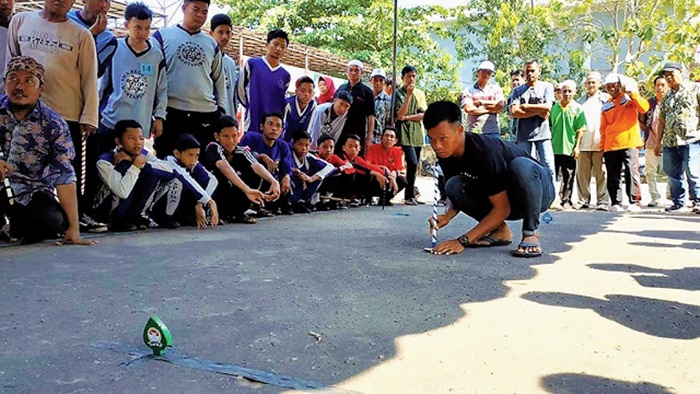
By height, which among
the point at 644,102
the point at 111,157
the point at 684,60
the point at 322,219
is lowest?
the point at 322,219

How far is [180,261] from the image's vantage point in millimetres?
3488

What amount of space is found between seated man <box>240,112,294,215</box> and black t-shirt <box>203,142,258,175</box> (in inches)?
6.6

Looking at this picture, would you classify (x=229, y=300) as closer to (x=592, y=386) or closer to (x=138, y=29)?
(x=592, y=386)

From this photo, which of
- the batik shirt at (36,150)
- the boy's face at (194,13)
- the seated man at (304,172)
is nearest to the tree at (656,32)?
the seated man at (304,172)

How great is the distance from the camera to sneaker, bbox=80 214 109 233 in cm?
463

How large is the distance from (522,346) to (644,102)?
256 inches

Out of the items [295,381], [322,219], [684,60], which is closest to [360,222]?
[322,219]

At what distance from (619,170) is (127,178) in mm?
5784

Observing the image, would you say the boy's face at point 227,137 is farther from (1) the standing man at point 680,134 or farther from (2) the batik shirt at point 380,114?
(1) the standing man at point 680,134

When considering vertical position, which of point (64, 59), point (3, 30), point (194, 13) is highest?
point (194, 13)

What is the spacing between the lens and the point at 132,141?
15.2 feet

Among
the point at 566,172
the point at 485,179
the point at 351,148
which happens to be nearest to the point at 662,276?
the point at 485,179

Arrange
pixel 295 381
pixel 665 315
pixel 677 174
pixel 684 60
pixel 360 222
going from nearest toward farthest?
pixel 295 381 → pixel 665 315 → pixel 360 222 → pixel 677 174 → pixel 684 60

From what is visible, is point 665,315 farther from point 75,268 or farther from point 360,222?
point 360,222
